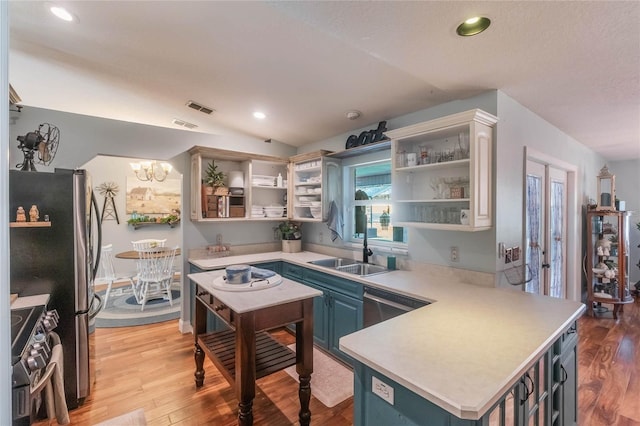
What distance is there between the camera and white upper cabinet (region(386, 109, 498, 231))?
86.0 inches

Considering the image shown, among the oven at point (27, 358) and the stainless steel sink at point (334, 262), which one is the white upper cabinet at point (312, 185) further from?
the oven at point (27, 358)

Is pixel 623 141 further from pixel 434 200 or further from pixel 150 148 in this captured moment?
pixel 150 148

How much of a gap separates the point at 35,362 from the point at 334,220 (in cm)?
284

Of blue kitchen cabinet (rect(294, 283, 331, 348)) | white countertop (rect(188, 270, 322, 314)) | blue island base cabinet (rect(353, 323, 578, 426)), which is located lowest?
blue kitchen cabinet (rect(294, 283, 331, 348))

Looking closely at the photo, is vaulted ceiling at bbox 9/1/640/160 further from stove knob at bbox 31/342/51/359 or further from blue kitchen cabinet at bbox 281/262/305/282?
stove knob at bbox 31/342/51/359

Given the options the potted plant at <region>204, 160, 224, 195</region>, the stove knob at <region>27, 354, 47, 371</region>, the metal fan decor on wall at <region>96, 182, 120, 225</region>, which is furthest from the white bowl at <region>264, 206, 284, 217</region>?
the metal fan decor on wall at <region>96, 182, 120, 225</region>

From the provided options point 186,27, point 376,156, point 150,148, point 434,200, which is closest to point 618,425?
point 434,200

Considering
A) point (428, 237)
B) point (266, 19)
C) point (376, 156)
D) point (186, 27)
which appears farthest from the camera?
point (376, 156)

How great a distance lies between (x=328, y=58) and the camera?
7.19 ft

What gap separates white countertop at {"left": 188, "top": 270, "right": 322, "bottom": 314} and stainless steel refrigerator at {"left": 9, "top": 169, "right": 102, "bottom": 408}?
92cm

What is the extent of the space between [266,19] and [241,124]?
2.06 metres

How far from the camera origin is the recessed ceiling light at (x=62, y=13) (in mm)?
1896

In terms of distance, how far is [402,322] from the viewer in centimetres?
162

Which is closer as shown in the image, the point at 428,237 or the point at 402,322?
the point at 402,322
